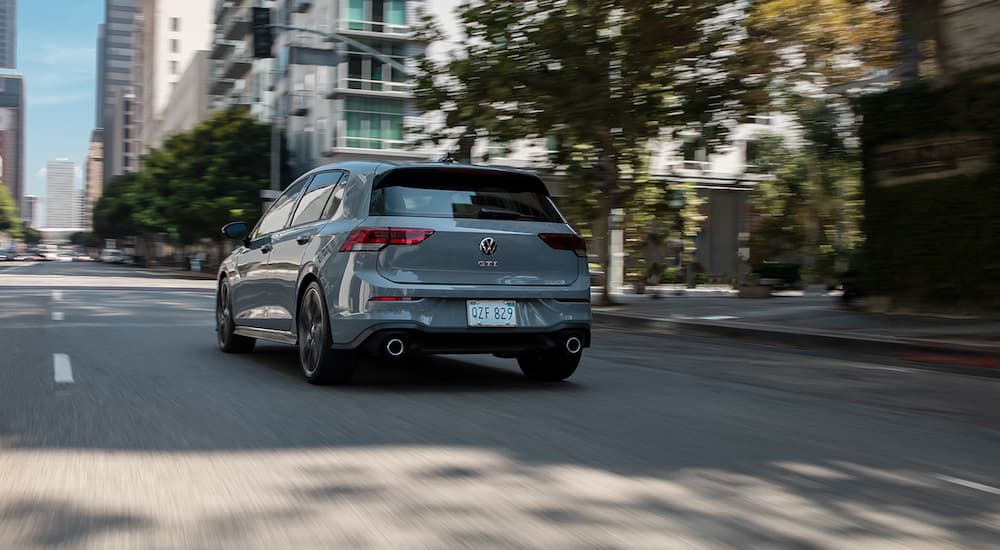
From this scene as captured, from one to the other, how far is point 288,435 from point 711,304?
18.4 m

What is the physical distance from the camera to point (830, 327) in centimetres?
1544

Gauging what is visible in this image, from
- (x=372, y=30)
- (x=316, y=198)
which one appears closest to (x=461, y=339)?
(x=316, y=198)

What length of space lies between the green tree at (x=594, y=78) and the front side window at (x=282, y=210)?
11.0 meters

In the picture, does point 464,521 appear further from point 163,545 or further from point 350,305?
point 350,305

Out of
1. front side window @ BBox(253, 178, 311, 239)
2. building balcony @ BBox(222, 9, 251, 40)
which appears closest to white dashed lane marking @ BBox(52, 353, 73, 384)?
front side window @ BBox(253, 178, 311, 239)

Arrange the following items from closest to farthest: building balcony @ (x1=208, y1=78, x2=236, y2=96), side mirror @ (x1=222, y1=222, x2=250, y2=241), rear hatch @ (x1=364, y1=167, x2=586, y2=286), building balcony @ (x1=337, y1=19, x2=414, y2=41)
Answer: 1. rear hatch @ (x1=364, y1=167, x2=586, y2=286)
2. side mirror @ (x1=222, y1=222, x2=250, y2=241)
3. building balcony @ (x1=337, y1=19, x2=414, y2=41)
4. building balcony @ (x1=208, y1=78, x2=236, y2=96)

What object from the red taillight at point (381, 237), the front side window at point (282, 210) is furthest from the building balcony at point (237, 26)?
the red taillight at point (381, 237)

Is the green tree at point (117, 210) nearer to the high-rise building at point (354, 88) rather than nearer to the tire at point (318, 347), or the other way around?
the high-rise building at point (354, 88)

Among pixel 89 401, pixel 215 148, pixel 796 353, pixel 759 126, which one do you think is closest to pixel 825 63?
pixel 796 353

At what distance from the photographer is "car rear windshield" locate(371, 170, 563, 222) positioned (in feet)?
24.6

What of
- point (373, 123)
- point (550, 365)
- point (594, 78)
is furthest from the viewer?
point (373, 123)

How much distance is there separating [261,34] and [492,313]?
59.0 feet

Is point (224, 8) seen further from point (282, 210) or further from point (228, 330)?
point (282, 210)

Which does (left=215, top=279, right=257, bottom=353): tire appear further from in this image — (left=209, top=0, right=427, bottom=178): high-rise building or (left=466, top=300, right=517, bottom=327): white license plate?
(left=209, top=0, right=427, bottom=178): high-rise building
